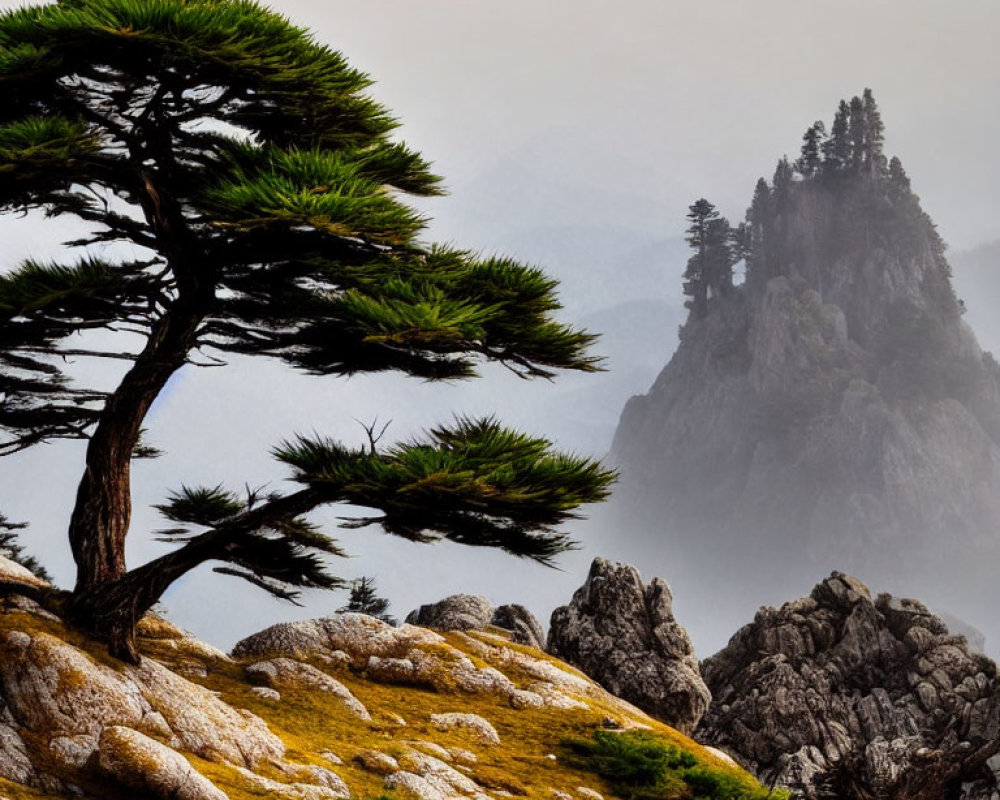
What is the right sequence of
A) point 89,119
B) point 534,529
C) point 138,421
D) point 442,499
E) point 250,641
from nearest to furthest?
1. point 442,499
2. point 534,529
3. point 89,119
4. point 138,421
5. point 250,641

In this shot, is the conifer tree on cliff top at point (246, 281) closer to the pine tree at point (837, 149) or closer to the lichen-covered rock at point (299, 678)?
the lichen-covered rock at point (299, 678)

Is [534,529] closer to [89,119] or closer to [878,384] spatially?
[89,119]

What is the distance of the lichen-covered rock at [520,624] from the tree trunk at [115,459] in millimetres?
11918

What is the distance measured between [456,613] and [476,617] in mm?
490

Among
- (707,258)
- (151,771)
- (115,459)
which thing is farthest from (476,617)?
(707,258)

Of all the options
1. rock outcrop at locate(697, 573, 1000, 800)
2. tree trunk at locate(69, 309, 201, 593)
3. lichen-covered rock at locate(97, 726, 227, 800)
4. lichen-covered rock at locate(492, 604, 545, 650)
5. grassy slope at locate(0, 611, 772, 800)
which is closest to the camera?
lichen-covered rock at locate(97, 726, 227, 800)

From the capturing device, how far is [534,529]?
1103cm

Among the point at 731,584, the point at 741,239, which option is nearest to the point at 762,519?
the point at 731,584

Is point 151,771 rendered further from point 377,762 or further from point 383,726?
point 383,726

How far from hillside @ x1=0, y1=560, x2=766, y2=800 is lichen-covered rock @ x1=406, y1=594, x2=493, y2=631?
3.02m

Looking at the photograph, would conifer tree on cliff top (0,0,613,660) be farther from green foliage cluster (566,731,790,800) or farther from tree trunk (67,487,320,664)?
green foliage cluster (566,731,790,800)

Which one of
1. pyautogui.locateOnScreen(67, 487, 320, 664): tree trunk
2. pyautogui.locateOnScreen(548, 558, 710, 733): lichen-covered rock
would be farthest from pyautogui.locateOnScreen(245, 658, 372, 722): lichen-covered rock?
pyautogui.locateOnScreen(548, 558, 710, 733): lichen-covered rock

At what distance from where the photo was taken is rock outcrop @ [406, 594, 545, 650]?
22.0 m

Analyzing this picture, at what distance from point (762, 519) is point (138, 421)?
→ 531ft
